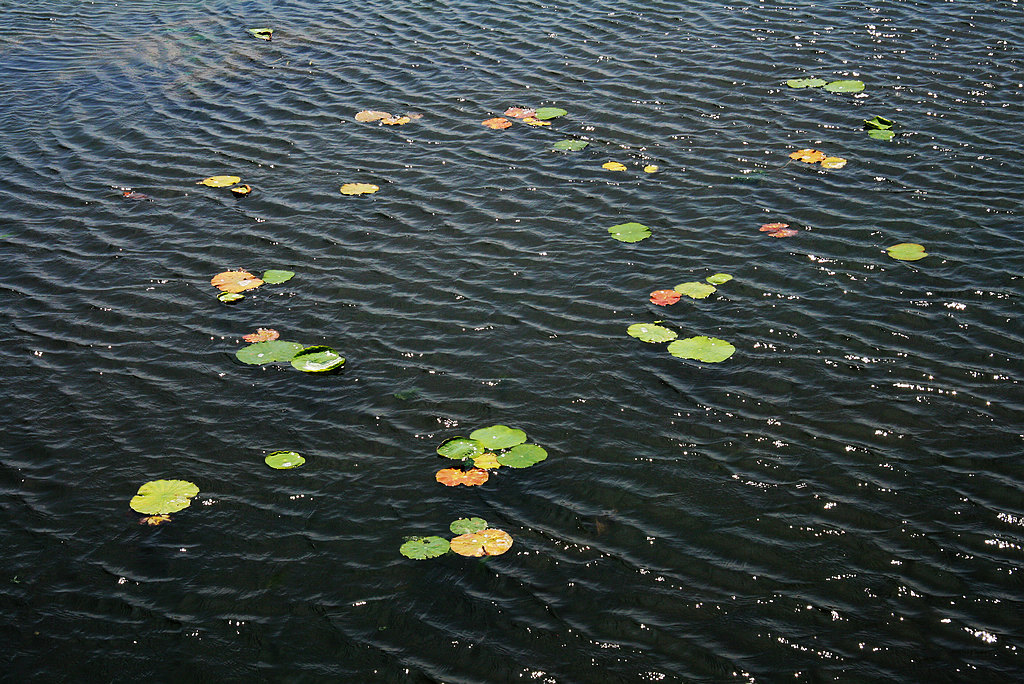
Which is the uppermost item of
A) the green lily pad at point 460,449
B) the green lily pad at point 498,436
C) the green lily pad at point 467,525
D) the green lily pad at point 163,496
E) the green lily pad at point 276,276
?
the green lily pad at point 276,276

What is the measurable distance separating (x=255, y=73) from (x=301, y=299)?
848 centimetres

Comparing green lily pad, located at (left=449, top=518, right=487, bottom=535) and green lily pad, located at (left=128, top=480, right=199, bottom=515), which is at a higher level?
green lily pad, located at (left=449, top=518, right=487, bottom=535)

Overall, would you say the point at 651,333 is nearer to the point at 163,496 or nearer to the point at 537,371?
the point at 537,371

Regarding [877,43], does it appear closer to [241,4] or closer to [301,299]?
[301,299]

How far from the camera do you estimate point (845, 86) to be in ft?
50.0

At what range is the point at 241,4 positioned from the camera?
72.4ft

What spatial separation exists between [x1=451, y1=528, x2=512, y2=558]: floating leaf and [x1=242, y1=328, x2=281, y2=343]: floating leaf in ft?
12.6

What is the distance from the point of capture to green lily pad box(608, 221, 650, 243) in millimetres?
11805

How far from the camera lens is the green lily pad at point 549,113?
15086 millimetres

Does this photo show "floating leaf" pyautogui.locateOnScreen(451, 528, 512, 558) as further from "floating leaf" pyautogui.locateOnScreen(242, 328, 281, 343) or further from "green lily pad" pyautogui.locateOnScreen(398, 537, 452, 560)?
"floating leaf" pyautogui.locateOnScreen(242, 328, 281, 343)

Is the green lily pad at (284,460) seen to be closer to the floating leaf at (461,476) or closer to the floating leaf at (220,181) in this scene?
the floating leaf at (461,476)

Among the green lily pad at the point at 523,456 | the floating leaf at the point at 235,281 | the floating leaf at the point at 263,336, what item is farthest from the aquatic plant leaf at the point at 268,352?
the green lily pad at the point at 523,456

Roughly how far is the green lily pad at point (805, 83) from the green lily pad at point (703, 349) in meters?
7.40

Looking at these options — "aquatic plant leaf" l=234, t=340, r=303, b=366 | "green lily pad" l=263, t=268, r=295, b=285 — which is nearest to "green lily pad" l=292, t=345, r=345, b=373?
"aquatic plant leaf" l=234, t=340, r=303, b=366
